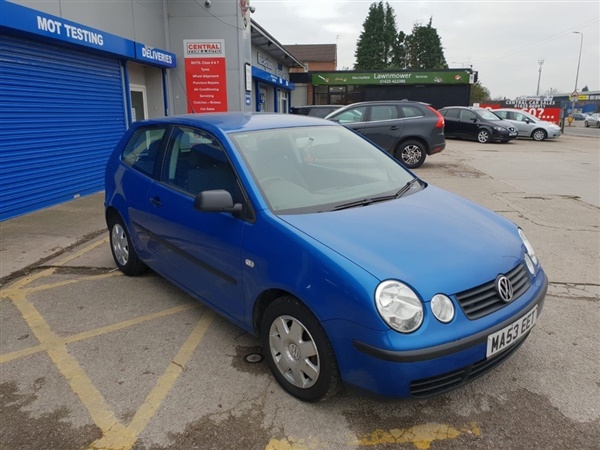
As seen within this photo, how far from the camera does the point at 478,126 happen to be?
64.3ft

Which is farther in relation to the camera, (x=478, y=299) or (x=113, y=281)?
(x=113, y=281)

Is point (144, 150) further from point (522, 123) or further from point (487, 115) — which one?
point (522, 123)

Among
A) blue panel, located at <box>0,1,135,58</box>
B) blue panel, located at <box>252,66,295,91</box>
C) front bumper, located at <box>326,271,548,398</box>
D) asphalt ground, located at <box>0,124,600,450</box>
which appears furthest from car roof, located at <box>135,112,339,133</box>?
blue panel, located at <box>252,66,295,91</box>

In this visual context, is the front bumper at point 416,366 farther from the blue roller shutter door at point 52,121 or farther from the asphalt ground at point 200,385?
the blue roller shutter door at point 52,121

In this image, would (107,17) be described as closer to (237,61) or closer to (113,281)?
(237,61)

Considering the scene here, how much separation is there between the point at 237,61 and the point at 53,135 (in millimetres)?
5546

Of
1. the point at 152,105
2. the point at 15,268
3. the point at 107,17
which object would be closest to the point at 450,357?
the point at 15,268

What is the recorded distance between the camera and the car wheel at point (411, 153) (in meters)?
11.5

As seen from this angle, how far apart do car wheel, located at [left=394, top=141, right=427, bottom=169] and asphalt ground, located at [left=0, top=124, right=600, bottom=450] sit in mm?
6990

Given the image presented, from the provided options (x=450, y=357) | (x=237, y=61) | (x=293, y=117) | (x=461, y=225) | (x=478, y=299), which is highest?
(x=237, y=61)

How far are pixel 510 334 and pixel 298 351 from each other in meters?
1.14

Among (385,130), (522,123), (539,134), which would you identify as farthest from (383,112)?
(539,134)

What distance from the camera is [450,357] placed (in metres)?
2.18

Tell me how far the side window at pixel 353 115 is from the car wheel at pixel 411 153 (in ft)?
4.12
